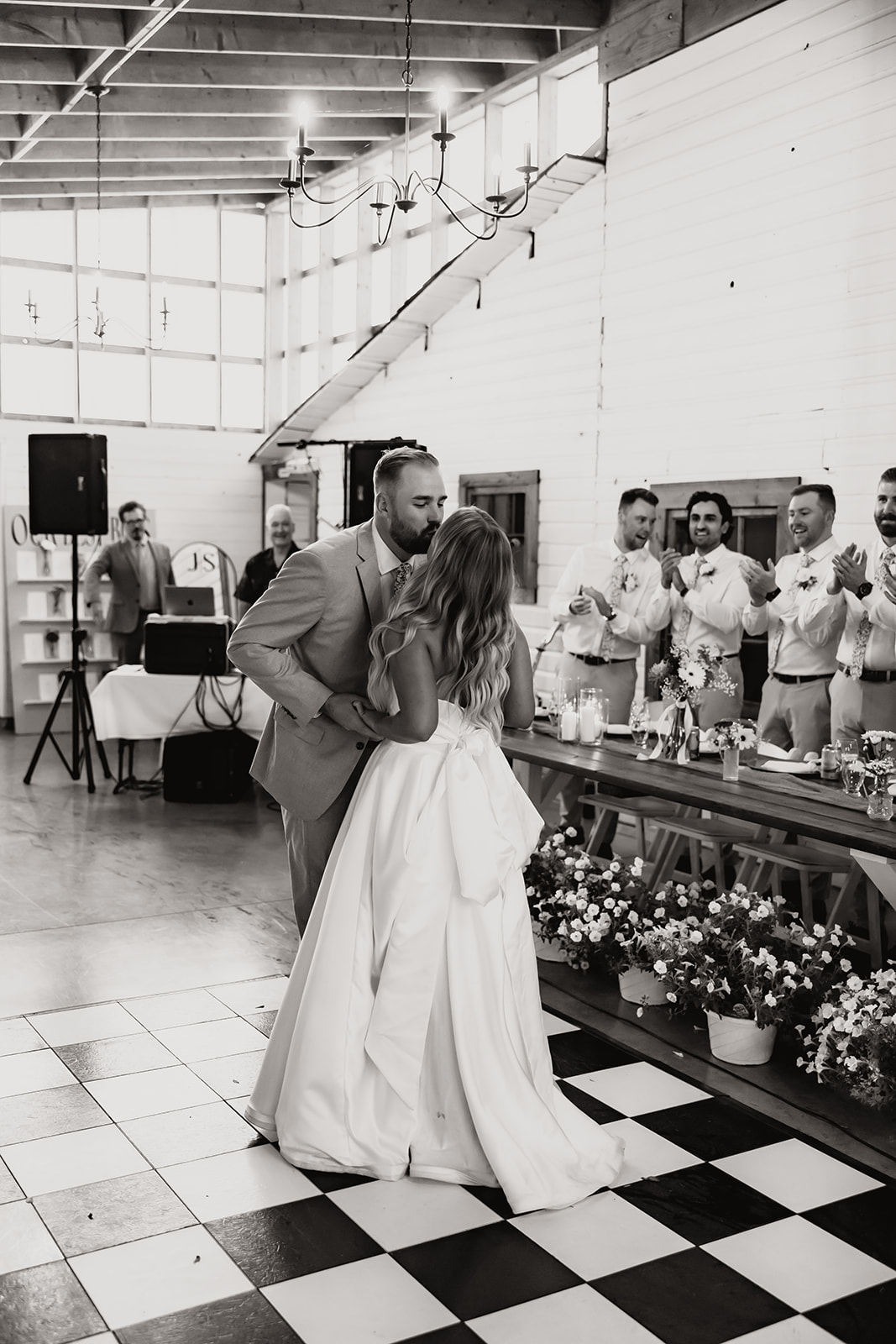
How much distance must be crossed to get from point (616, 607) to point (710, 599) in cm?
65

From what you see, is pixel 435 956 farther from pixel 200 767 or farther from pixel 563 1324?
pixel 200 767

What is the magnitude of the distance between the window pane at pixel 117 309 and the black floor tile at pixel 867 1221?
1062 cm

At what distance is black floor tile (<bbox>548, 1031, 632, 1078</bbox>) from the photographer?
3820 mm

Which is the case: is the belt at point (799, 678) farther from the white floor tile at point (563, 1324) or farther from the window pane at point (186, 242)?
the window pane at point (186, 242)

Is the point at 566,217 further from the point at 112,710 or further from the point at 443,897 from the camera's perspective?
the point at 443,897

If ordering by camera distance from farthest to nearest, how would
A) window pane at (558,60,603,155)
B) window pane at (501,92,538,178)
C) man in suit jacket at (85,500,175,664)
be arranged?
man in suit jacket at (85,500,175,664), window pane at (501,92,538,178), window pane at (558,60,603,155)

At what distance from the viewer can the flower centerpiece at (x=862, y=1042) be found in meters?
3.36

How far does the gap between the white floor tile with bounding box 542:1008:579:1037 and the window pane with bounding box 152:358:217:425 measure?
9.61 m

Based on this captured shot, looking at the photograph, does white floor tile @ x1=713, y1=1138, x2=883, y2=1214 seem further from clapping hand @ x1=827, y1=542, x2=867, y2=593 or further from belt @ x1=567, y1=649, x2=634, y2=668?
belt @ x1=567, y1=649, x2=634, y2=668

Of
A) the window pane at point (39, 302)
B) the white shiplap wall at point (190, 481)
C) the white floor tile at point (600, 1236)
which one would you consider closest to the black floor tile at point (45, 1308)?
the white floor tile at point (600, 1236)

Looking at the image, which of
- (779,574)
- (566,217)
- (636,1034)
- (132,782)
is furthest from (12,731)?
(636,1034)

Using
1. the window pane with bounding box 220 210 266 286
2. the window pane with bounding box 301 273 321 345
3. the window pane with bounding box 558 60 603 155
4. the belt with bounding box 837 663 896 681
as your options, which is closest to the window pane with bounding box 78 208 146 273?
the window pane with bounding box 220 210 266 286

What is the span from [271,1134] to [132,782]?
207 inches

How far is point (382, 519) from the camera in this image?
129 inches
